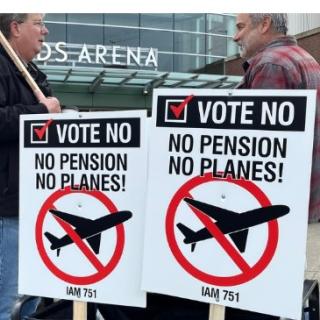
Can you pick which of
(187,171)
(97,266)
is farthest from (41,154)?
(187,171)

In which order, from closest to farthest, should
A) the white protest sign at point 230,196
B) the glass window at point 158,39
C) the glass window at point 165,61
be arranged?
1. the white protest sign at point 230,196
2. the glass window at point 165,61
3. the glass window at point 158,39

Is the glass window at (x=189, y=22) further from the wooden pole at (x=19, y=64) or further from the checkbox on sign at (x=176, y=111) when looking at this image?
the checkbox on sign at (x=176, y=111)

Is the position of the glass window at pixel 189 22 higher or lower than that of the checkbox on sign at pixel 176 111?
higher

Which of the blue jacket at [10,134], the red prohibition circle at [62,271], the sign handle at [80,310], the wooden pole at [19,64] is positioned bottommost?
the sign handle at [80,310]

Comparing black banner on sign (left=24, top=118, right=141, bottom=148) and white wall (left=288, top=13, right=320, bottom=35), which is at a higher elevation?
white wall (left=288, top=13, right=320, bottom=35)

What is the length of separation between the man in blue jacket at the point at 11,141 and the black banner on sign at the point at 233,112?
76 centimetres

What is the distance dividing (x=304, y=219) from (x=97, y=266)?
0.82 meters

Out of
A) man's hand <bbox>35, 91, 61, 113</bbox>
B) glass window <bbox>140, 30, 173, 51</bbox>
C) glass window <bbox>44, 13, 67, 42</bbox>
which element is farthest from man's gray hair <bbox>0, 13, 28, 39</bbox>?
glass window <bbox>140, 30, 173, 51</bbox>

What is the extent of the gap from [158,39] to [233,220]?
19.2 meters

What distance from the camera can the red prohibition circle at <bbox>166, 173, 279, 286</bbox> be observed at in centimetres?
181

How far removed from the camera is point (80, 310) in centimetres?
215

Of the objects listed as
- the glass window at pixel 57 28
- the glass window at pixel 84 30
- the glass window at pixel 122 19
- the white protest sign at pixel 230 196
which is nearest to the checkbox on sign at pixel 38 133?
the white protest sign at pixel 230 196

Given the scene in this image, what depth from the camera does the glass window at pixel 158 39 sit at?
20.2 metres

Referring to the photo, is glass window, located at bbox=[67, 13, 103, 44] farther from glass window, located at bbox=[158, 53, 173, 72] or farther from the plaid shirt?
the plaid shirt
